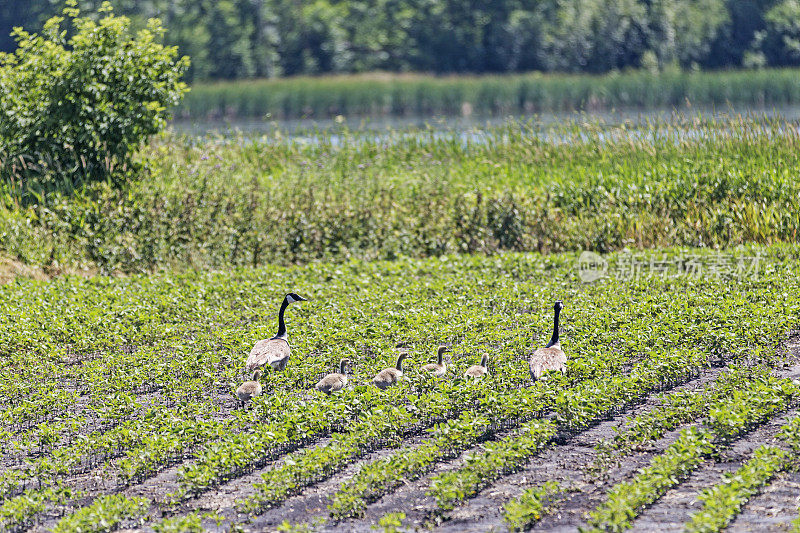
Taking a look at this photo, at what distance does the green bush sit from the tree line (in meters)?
56.5

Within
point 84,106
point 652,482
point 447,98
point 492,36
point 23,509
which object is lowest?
point 23,509

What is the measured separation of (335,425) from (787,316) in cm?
550

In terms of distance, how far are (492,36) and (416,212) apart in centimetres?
6297

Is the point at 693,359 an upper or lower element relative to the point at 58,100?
lower

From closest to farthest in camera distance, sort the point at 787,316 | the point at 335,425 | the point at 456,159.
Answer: the point at 335,425
the point at 787,316
the point at 456,159

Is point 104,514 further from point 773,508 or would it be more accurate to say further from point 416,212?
point 416,212

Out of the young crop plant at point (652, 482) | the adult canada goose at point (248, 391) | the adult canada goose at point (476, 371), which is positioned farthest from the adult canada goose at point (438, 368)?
the young crop plant at point (652, 482)

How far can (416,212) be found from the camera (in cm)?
1705

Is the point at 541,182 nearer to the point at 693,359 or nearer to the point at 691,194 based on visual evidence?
the point at 691,194

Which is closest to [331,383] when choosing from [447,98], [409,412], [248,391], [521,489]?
[248,391]

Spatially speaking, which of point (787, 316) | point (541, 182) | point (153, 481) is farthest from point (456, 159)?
point (153, 481)

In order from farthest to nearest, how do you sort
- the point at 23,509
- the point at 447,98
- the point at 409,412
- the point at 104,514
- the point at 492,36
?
1. the point at 492,36
2. the point at 447,98
3. the point at 409,412
4. the point at 23,509
5. the point at 104,514

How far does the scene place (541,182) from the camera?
1803 centimetres

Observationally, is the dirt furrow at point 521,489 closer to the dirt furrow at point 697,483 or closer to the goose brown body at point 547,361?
the dirt furrow at point 697,483
